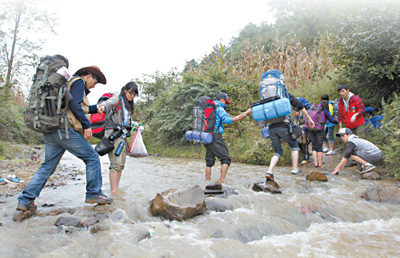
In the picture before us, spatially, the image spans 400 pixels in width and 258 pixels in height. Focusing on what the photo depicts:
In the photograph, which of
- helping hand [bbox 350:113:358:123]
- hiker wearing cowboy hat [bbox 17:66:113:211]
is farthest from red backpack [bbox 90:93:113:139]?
helping hand [bbox 350:113:358:123]

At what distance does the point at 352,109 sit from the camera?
23.5ft

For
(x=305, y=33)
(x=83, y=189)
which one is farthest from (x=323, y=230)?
(x=305, y=33)

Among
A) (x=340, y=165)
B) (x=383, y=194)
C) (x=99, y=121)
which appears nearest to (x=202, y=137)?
(x=99, y=121)

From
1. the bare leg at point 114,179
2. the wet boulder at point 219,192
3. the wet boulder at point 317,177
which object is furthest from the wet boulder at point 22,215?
the wet boulder at point 317,177

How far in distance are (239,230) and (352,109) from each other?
5.49 metres

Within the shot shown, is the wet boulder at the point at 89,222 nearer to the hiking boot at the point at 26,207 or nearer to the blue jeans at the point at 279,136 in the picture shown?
the hiking boot at the point at 26,207

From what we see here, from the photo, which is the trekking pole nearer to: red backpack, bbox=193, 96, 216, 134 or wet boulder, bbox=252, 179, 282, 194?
red backpack, bbox=193, 96, 216, 134

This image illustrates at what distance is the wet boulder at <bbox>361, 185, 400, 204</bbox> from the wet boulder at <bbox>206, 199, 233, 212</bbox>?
8.19 feet

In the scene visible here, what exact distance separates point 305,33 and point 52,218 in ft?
107

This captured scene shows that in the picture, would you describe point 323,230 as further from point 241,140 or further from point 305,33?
point 305,33

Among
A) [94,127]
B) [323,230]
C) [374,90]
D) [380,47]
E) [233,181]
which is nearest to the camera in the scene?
[323,230]

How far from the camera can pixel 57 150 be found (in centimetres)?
371

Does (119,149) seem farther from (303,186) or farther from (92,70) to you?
(303,186)

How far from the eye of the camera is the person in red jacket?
278 inches
